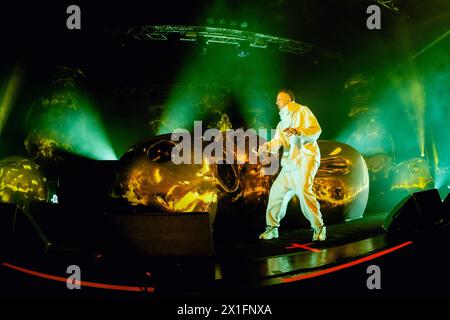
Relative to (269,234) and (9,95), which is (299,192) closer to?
(269,234)

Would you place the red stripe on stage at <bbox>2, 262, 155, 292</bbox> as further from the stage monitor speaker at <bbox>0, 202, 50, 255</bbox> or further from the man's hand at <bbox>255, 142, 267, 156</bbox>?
the man's hand at <bbox>255, 142, 267, 156</bbox>

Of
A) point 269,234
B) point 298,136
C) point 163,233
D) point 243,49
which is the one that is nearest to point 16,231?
point 163,233

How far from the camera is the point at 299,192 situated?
371cm

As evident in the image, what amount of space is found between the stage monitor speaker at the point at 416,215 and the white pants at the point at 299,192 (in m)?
0.90

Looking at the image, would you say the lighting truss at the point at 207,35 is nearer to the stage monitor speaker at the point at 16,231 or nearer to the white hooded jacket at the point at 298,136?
the white hooded jacket at the point at 298,136

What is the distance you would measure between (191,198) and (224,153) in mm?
805

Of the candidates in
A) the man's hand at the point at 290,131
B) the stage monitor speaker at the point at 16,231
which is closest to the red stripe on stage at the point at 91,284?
the stage monitor speaker at the point at 16,231

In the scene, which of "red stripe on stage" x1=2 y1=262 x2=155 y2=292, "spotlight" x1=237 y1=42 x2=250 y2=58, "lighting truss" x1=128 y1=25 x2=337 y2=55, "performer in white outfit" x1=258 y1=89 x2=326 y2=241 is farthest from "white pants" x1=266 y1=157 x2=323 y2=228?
"spotlight" x1=237 y1=42 x2=250 y2=58

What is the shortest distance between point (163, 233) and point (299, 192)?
1.95m

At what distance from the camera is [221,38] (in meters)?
7.93

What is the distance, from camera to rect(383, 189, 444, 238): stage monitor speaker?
11.0 ft

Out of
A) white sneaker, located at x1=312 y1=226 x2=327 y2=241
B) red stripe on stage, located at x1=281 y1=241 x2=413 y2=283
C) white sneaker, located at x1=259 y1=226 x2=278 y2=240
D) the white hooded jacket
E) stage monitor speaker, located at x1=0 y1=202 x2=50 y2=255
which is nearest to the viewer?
red stripe on stage, located at x1=281 y1=241 x2=413 y2=283

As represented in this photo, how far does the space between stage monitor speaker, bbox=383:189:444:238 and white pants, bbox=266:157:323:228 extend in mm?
900

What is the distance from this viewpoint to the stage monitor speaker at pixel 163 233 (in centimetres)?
238
